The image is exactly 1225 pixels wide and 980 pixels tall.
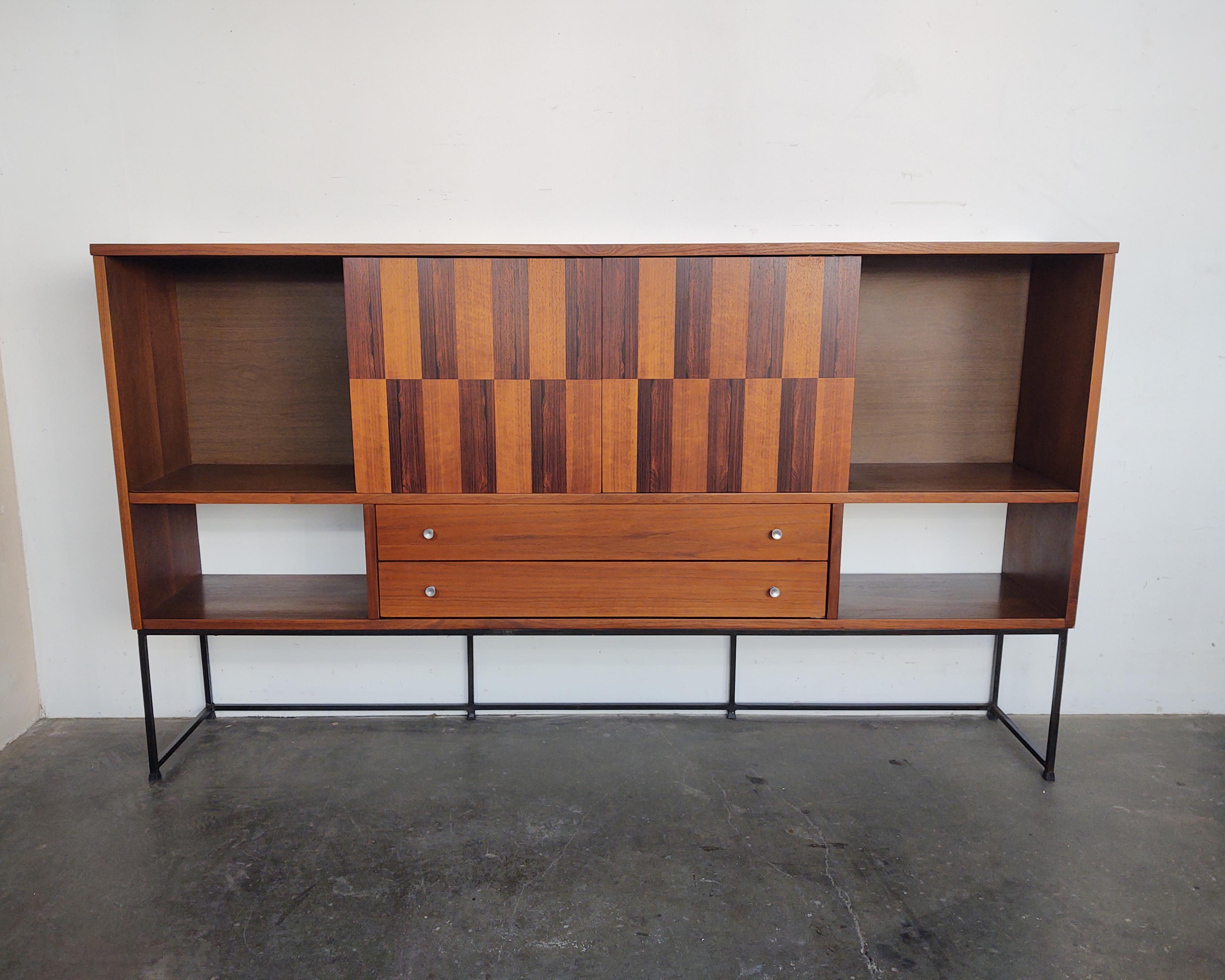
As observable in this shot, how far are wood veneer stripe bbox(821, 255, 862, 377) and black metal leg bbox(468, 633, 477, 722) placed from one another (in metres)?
1.53

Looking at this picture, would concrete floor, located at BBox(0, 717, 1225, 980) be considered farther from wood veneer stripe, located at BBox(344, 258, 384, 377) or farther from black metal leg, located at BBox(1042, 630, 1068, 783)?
wood veneer stripe, located at BBox(344, 258, 384, 377)

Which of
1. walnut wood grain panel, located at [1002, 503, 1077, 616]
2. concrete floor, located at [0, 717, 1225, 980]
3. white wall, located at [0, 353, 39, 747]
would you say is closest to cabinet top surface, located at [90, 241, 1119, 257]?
walnut wood grain panel, located at [1002, 503, 1077, 616]

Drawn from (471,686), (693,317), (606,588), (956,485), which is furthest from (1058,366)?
Answer: (471,686)

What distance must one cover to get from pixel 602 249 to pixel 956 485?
1.23 meters

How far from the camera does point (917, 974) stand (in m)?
1.76

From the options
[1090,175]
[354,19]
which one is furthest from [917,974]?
[354,19]

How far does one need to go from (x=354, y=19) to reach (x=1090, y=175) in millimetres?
2376

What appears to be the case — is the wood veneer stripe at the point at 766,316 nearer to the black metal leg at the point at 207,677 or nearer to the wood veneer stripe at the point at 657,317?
the wood veneer stripe at the point at 657,317

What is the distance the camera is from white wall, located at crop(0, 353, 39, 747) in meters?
2.65

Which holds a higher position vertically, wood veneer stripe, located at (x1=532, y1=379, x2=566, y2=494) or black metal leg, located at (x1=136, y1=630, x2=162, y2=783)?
wood veneer stripe, located at (x1=532, y1=379, x2=566, y2=494)

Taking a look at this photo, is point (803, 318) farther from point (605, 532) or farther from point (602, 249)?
point (605, 532)

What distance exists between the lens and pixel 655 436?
7.31ft

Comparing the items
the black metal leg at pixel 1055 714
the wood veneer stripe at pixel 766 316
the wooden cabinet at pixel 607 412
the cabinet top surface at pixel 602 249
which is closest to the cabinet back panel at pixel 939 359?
the wooden cabinet at pixel 607 412

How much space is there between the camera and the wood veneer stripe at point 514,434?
86.9 inches
